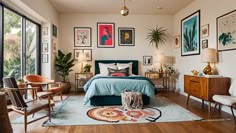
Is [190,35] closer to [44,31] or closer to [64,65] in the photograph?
[64,65]

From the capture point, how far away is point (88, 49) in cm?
743

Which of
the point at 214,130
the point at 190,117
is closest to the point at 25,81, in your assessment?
the point at 190,117

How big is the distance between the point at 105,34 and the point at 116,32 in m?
0.43

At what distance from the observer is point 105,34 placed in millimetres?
7453

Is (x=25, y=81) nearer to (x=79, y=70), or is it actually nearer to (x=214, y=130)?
(x=79, y=70)

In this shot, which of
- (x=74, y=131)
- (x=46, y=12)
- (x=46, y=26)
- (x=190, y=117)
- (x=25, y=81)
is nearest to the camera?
(x=74, y=131)

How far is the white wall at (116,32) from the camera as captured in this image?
738cm

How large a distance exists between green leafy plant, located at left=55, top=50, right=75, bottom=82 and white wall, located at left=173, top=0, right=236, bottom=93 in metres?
3.90

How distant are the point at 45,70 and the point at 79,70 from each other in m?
1.36

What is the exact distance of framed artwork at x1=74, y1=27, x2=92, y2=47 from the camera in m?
7.39

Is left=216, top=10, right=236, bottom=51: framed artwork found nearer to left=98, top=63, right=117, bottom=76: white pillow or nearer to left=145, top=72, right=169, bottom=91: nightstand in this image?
left=145, top=72, right=169, bottom=91: nightstand

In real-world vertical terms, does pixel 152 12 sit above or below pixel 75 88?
above

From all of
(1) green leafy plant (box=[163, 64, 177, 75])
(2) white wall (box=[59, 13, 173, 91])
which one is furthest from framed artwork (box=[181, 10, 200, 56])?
(2) white wall (box=[59, 13, 173, 91])

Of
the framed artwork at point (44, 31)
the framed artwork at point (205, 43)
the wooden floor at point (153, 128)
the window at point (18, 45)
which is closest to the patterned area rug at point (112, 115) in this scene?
the wooden floor at point (153, 128)
